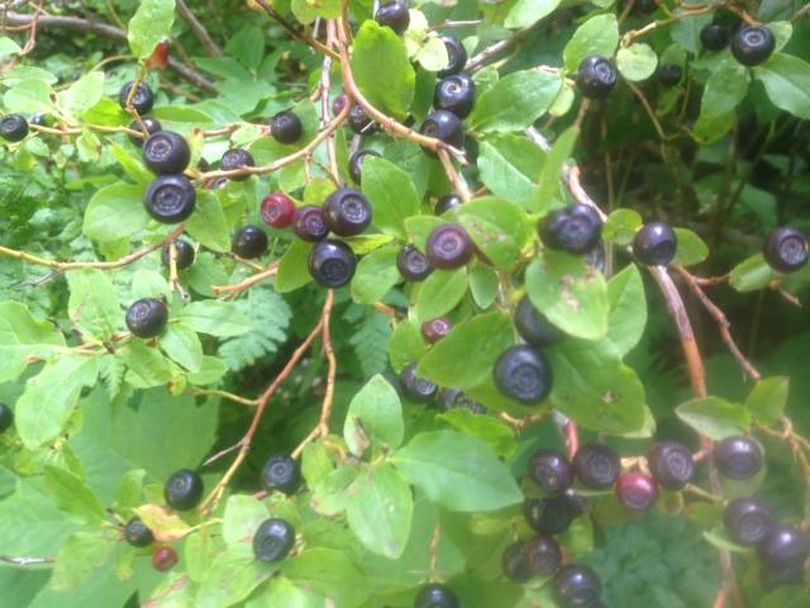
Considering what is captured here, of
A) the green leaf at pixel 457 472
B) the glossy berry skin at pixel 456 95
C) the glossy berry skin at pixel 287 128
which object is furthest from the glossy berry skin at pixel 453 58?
the green leaf at pixel 457 472

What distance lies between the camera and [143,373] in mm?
808

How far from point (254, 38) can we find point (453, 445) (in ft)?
3.90

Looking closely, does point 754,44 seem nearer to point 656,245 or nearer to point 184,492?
point 656,245

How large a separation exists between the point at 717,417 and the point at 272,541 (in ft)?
1.19

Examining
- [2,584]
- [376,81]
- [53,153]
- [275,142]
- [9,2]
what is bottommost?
[2,584]

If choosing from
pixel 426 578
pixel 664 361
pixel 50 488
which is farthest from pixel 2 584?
pixel 664 361

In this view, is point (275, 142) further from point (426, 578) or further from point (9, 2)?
point (9, 2)

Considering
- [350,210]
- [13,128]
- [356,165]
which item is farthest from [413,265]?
[13,128]

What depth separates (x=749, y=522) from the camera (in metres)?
0.63

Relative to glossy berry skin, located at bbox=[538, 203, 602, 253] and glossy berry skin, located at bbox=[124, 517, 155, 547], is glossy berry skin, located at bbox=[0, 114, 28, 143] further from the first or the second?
glossy berry skin, located at bbox=[538, 203, 602, 253]

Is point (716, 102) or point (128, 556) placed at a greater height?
point (716, 102)

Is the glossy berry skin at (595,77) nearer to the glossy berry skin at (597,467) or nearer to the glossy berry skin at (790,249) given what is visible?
the glossy berry skin at (790,249)

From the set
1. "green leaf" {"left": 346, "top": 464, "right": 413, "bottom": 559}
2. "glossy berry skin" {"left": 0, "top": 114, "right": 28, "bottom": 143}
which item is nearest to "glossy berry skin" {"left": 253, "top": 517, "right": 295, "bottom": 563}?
"green leaf" {"left": 346, "top": 464, "right": 413, "bottom": 559}

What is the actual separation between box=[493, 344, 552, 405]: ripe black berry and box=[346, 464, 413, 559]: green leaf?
0.49 ft
